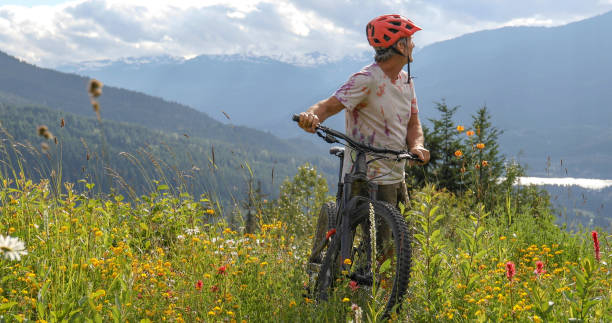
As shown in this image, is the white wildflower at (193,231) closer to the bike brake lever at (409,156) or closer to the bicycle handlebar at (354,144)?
the bicycle handlebar at (354,144)

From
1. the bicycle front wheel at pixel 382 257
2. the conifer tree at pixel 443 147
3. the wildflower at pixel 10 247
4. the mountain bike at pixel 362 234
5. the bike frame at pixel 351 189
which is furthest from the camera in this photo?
the conifer tree at pixel 443 147

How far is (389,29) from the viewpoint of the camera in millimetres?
3908

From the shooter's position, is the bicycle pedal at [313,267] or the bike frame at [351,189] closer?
the bike frame at [351,189]

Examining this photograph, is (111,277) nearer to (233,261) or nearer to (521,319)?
(233,261)

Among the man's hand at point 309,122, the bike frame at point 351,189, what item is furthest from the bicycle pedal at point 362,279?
the man's hand at point 309,122

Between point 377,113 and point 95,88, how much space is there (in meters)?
2.76

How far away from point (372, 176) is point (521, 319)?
1.63 meters

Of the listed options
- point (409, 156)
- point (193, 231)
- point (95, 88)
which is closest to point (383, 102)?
point (409, 156)

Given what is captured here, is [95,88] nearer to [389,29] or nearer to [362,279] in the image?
[362,279]

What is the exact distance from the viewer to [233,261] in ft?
13.4

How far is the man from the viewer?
391cm

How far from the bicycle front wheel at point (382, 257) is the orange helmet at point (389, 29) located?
1344 millimetres

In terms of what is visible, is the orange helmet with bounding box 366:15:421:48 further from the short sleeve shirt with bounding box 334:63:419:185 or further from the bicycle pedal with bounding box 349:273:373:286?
the bicycle pedal with bounding box 349:273:373:286

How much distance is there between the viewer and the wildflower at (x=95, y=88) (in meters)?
1.52
